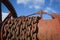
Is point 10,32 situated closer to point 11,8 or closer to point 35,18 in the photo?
point 35,18

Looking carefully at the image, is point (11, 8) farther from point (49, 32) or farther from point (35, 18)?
point (49, 32)

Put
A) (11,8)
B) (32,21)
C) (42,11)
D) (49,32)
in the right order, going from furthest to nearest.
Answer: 1. (42,11)
2. (11,8)
3. (32,21)
4. (49,32)

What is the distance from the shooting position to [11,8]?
6.86ft

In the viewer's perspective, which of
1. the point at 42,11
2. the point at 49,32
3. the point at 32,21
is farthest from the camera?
the point at 42,11

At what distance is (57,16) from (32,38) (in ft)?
0.87

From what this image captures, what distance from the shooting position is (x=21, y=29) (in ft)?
4.05

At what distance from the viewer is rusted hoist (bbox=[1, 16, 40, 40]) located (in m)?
1.18

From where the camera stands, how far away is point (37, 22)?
1.22 metres

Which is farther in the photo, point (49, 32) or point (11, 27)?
point (11, 27)

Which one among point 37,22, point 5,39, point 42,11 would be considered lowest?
point 5,39

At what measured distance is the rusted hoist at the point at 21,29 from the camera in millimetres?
1179

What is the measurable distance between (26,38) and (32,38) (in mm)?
50

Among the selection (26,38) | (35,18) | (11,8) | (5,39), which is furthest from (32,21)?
(11,8)

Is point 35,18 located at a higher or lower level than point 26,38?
higher
